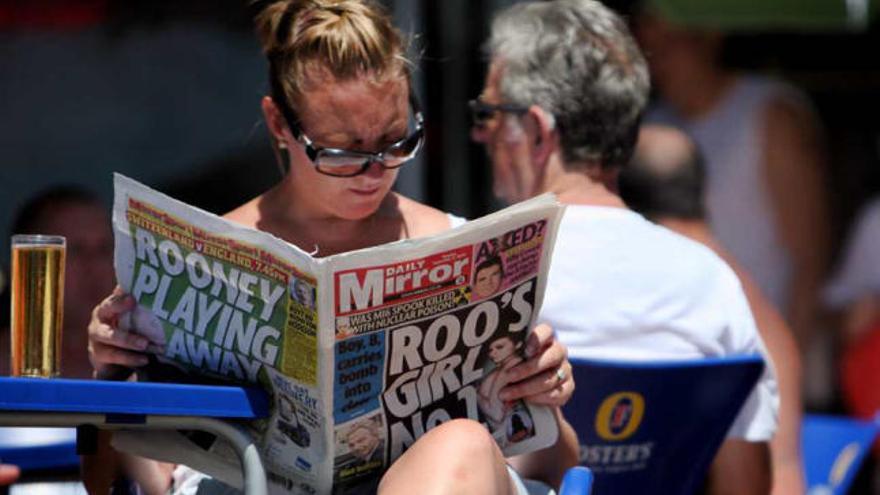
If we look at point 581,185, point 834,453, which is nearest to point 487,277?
point 581,185

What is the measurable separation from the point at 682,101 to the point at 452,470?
10.3 feet

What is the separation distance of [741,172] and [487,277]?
297 cm

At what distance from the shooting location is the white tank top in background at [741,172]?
5145 millimetres

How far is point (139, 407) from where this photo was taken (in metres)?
2.19

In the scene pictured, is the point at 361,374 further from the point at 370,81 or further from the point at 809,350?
the point at 809,350

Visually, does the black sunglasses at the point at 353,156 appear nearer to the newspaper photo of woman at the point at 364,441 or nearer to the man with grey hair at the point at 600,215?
the newspaper photo of woman at the point at 364,441

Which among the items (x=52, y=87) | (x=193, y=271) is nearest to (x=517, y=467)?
(x=193, y=271)

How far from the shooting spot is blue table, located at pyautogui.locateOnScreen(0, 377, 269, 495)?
214 centimetres

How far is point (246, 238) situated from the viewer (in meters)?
2.24

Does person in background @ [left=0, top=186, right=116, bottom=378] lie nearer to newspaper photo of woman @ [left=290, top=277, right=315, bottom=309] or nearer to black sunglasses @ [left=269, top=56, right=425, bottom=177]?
black sunglasses @ [left=269, top=56, right=425, bottom=177]

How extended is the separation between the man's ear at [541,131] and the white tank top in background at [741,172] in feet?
6.38

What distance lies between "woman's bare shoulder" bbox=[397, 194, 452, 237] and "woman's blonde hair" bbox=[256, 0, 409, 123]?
0.25 meters

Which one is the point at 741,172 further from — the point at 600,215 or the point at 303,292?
the point at 303,292

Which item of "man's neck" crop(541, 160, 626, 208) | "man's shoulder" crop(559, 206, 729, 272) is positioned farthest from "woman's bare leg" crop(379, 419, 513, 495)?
"man's neck" crop(541, 160, 626, 208)
